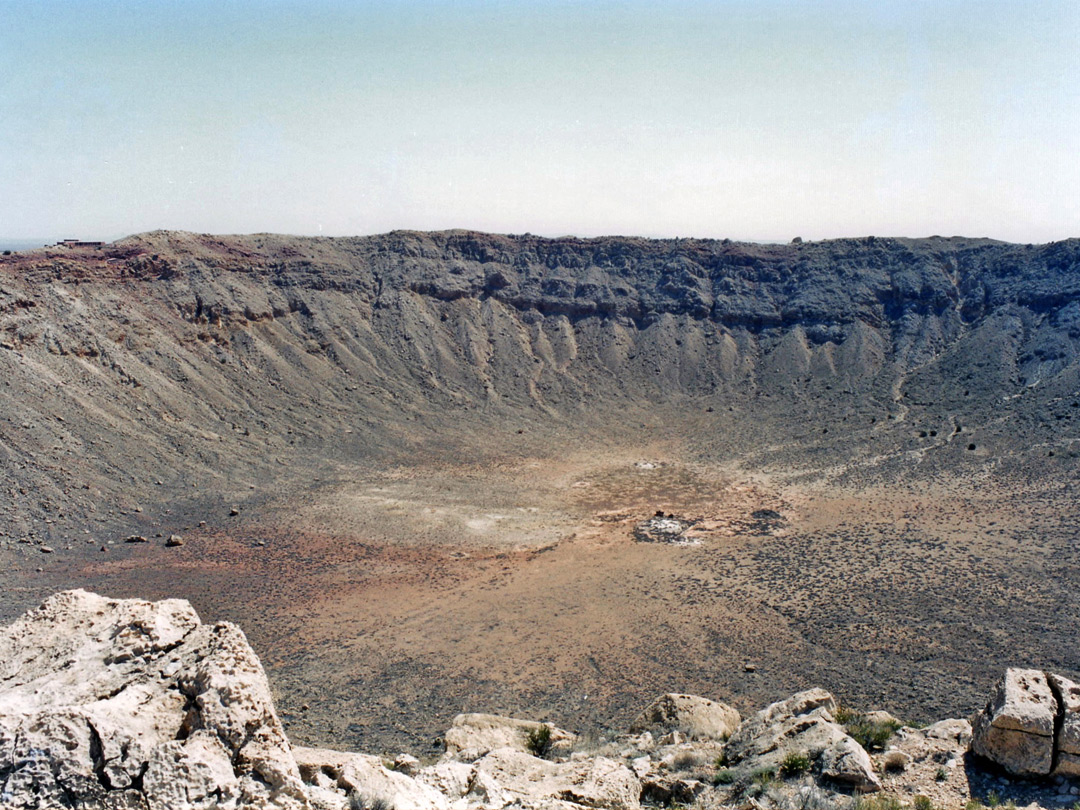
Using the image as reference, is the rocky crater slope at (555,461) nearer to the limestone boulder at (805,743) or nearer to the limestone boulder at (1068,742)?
the limestone boulder at (805,743)

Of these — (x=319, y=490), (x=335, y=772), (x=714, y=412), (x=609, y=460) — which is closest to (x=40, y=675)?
(x=335, y=772)

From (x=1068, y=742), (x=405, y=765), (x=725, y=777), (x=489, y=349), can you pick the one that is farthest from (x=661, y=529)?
(x=489, y=349)

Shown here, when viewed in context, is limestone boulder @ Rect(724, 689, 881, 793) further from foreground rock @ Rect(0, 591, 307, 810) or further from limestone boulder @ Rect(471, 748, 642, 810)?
foreground rock @ Rect(0, 591, 307, 810)

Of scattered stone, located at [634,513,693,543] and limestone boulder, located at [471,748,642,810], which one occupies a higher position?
limestone boulder, located at [471,748,642,810]

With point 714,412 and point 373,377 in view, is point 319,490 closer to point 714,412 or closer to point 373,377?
point 373,377

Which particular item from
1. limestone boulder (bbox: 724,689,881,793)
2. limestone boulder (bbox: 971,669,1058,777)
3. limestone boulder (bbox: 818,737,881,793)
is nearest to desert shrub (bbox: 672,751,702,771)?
limestone boulder (bbox: 724,689,881,793)

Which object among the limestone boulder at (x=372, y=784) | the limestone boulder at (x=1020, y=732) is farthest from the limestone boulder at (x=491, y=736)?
the limestone boulder at (x=1020, y=732)
